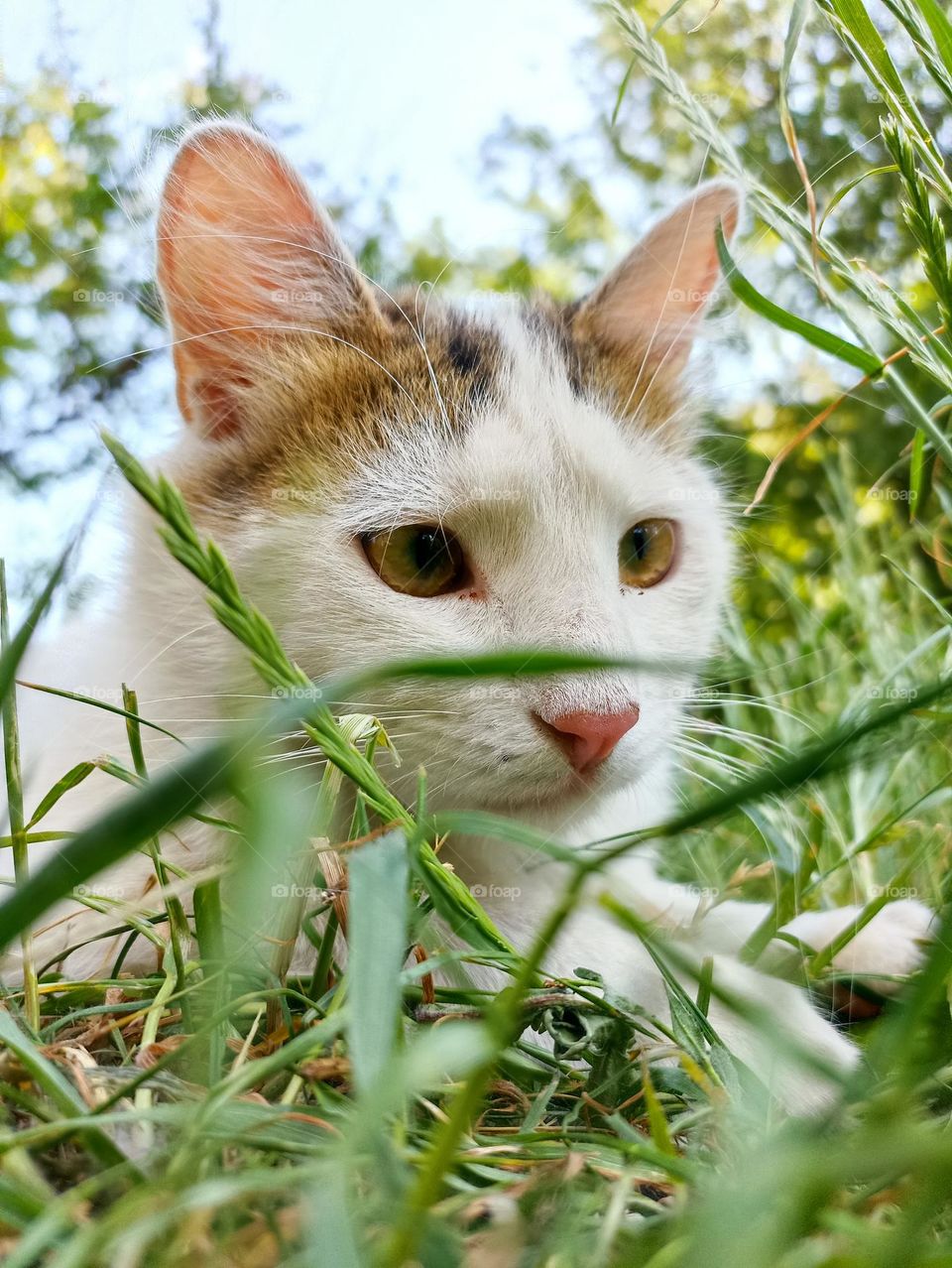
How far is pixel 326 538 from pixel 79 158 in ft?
3.67

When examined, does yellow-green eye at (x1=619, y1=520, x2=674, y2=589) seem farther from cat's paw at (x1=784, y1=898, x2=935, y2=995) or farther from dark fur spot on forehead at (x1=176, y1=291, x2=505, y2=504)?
cat's paw at (x1=784, y1=898, x2=935, y2=995)

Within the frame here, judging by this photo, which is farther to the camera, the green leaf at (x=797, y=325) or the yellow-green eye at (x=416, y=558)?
the yellow-green eye at (x=416, y=558)

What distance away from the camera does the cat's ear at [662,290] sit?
4.80 ft

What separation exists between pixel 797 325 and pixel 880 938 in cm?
74

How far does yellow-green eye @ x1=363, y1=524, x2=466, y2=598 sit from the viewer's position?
108 cm

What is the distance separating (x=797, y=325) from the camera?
0.89 meters

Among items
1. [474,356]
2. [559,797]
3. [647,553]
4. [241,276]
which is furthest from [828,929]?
[241,276]

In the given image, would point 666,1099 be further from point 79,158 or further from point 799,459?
point 799,459

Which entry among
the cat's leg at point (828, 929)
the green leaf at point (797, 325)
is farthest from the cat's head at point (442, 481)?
the green leaf at point (797, 325)

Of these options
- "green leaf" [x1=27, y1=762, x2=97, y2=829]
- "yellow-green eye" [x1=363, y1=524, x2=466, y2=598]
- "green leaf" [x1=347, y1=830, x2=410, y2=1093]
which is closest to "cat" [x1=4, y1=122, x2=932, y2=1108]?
"yellow-green eye" [x1=363, y1=524, x2=466, y2=598]

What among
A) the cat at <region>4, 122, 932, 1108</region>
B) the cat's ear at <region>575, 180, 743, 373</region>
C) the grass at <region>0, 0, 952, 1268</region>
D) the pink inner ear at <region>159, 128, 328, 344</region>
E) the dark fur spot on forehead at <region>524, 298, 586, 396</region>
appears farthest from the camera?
the cat's ear at <region>575, 180, 743, 373</region>

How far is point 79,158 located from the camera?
5.52 feet

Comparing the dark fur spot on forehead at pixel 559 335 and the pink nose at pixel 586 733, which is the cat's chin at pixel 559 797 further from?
the dark fur spot on forehead at pixel 559 335

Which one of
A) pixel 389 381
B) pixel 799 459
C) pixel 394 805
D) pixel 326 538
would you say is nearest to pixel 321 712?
pixel 394 805
